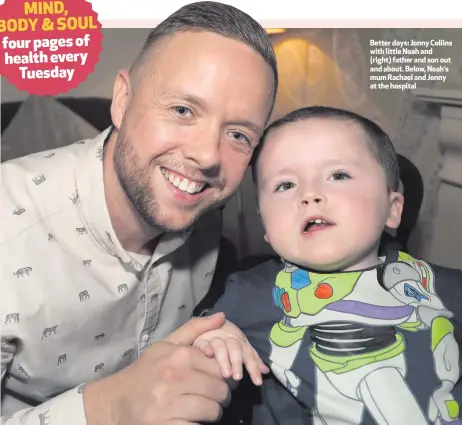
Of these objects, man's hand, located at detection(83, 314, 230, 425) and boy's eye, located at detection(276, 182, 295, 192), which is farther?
boy's eye, located at detection(276, 182, 295, 192)

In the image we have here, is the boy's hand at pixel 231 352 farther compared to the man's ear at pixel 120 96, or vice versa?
the man's ear at pixel 120 96

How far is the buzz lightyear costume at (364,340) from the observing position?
61 cm

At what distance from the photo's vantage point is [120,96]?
2.43 feet

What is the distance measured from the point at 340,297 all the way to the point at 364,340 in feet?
0.19

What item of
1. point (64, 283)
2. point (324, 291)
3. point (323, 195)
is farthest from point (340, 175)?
point (64, 283)

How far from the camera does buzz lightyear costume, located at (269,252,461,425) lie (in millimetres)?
605

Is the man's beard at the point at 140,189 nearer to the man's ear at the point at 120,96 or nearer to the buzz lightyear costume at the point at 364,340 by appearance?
the man's ear at the point at 120,96

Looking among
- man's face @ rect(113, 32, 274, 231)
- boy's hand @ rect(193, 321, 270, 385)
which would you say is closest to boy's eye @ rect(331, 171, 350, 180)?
man's face @ rect(113, 32, 274, 231)

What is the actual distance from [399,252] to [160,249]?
332 millimetres

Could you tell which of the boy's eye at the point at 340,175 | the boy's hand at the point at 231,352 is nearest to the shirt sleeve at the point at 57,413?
the boy's hand at the point at 231,352

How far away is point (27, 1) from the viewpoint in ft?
2.33

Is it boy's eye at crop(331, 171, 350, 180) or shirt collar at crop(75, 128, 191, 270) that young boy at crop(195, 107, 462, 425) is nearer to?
boy's eye at crop(331, 171, 350, 180)

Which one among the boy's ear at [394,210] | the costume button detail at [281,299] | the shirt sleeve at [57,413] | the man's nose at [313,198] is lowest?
the shirt sleeve at [57,413]

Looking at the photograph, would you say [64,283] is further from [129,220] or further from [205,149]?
[205,149]
